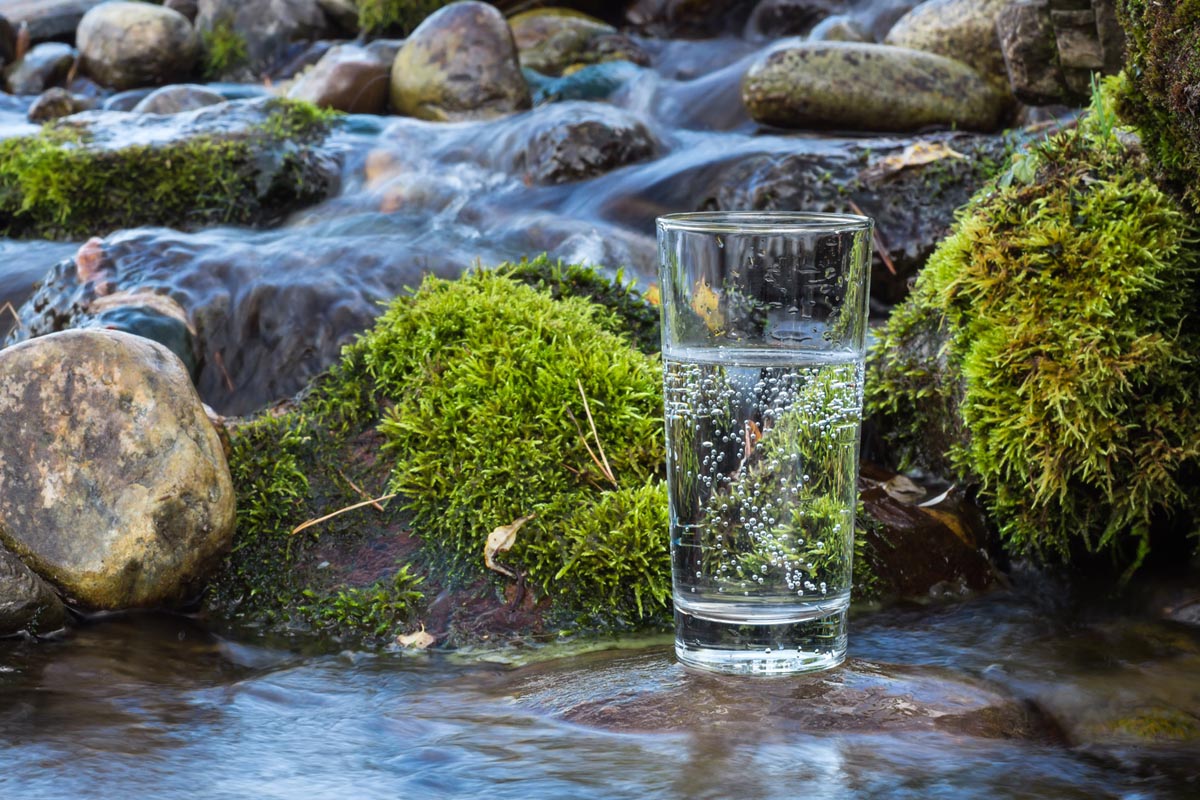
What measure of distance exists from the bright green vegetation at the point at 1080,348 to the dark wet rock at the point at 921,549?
13 cm

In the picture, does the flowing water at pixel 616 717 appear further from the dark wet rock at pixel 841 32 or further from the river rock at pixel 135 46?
the river rock at pixel 135 46

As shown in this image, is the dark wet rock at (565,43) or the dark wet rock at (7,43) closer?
the dark wet rock at (565,43)

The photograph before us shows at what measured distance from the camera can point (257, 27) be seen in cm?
1505

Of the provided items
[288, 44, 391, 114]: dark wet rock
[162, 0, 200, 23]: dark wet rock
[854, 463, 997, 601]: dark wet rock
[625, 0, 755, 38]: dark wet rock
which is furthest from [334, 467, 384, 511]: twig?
[162, 0, 200, 23]: dark wet rock

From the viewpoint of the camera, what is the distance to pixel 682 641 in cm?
288

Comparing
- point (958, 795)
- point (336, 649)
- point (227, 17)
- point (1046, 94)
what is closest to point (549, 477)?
point (336, 649)

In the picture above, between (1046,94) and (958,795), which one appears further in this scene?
(1046,94)

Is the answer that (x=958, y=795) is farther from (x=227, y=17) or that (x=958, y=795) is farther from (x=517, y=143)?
(x=227, y=17)

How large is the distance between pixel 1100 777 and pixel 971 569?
4.88ft

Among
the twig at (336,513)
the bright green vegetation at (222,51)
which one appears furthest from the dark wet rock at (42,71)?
the twig at (336,513)

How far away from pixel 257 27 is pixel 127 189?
7.45 m

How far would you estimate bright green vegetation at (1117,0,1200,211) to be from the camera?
3.21 meters

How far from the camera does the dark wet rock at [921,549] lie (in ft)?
12.8

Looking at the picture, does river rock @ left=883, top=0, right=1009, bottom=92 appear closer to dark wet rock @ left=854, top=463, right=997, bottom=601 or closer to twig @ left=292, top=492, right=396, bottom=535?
dark wet rock @ left=854, top=463, right=997, bottom=601
